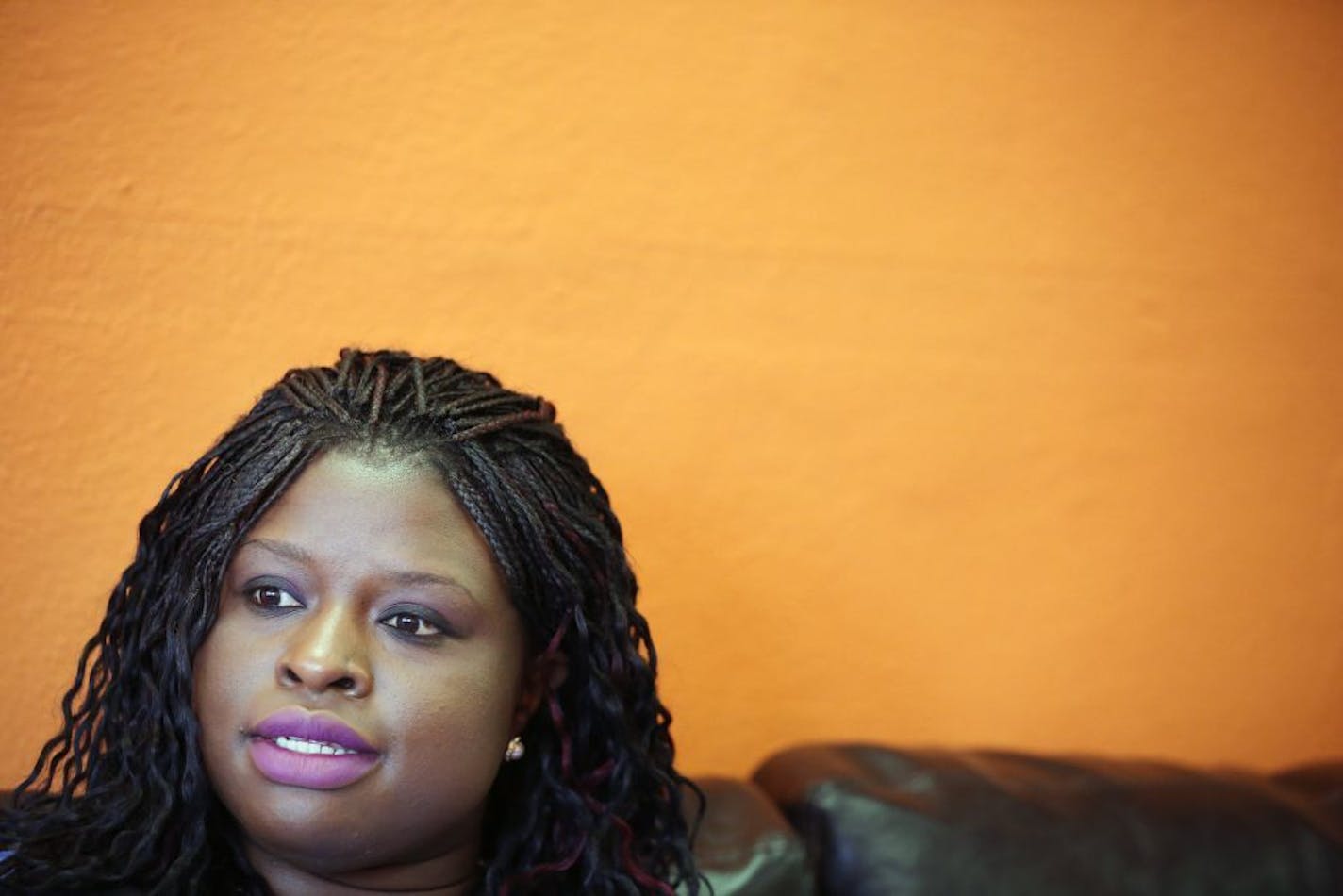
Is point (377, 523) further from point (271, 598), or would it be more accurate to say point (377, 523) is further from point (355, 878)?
point (355, 878)

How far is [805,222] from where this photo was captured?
4.91 feet

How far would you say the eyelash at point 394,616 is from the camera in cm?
101

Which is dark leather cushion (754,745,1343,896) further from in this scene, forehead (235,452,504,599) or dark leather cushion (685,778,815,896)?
forehead (235,452,504,599)

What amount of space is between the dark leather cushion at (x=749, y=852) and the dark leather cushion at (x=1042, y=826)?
38 millimetres

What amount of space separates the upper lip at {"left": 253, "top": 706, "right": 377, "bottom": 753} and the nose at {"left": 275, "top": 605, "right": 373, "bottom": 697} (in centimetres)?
2

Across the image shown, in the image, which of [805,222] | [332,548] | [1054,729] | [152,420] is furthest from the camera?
[1054,729]

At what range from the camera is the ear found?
1121mm

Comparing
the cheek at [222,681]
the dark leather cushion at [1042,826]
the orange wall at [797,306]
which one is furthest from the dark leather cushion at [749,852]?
the cheek at [222,681]

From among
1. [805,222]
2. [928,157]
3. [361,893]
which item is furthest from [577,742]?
[928,157]

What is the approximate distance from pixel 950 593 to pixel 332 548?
81 centimetres

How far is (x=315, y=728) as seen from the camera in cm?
96

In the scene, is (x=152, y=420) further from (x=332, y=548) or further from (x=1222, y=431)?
(x=1222, y=431)

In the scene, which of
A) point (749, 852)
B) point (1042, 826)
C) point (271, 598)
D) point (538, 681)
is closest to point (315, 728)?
point (271, 598)

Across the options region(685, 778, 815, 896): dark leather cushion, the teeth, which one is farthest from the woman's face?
region(685, 778, 815, 896): dark leather cushion
